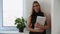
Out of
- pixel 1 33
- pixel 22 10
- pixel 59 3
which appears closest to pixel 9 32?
pixel 1 33

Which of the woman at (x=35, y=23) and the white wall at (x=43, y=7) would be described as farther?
the white wall at (x=43, y=7)

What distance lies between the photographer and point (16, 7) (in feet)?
10.6

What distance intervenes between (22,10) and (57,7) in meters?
0.94

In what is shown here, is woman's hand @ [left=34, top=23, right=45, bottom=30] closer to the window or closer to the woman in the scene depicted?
the woman

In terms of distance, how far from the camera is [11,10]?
3221 mm

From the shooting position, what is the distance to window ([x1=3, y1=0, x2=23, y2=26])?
3215 millimetres

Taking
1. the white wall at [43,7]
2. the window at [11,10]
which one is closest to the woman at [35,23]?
the white wall at [43,7]

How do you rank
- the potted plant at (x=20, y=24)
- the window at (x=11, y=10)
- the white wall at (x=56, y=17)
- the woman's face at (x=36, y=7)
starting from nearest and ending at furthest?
the white wall at (x=56, y=17)
the woman's face at (x=36, y=7)
the potted plant at (x=20, y=24)
the window at (x=11, y=10)

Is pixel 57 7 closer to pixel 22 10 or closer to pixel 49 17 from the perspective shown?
pixel 49 17

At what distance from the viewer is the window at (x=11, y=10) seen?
3.21m

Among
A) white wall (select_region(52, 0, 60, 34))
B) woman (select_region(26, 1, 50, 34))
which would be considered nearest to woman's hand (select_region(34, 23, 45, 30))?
woman (select_region(26, 1, 50, 34))

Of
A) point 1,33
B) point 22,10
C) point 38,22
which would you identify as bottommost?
point 1,33

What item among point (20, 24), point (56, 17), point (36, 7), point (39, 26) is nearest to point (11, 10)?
point (20, 24)

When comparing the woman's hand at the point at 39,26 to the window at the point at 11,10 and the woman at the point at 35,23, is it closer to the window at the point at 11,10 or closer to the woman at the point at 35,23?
the woman at the point at 35,23
